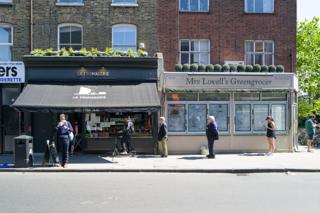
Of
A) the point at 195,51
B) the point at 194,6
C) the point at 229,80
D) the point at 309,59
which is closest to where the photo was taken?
the point at 229,80

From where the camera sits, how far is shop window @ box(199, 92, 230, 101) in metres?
22.3

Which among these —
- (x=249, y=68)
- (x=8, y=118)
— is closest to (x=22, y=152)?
(x=8, y=118)

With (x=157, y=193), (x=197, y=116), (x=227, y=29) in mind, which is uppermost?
(x=227, y=29)

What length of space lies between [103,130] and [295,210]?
13.4 meters

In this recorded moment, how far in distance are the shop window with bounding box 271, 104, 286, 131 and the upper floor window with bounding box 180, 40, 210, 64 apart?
12.9 ft

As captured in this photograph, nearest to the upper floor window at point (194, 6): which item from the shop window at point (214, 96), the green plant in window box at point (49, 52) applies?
the shop window at point (214, 96)

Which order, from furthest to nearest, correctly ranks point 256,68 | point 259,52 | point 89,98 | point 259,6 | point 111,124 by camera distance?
point 259,6 < point 259,52 < point 256,68 < point 111,124 < point 89,98

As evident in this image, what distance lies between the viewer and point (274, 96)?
2288 cm

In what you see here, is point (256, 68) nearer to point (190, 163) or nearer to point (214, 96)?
point (214, 96)

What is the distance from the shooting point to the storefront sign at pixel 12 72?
2134 cm

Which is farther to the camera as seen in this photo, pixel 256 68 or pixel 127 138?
pixel 256 68

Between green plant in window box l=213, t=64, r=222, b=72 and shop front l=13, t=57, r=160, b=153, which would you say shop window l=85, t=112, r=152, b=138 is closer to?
shop front l=13, t=57, r=160, b=153

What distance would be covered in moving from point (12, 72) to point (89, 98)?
416cm

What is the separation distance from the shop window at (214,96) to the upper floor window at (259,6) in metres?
4.73
